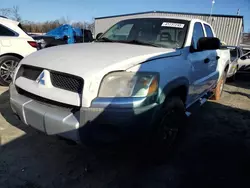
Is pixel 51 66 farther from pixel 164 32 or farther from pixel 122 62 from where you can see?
pixel 164 32

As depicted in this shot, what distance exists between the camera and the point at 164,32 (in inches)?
131

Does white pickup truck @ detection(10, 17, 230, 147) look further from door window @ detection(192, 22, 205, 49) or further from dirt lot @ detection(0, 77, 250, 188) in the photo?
door window @ detection(192, 22, 205, 49)

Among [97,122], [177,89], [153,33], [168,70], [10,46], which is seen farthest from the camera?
[10,46]

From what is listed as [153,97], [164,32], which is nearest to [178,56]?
[164,32]

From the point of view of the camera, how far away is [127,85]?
209 centimetres

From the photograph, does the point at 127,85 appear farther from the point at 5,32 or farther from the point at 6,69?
the point at 5,32

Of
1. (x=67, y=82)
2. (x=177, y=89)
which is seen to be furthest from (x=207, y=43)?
(x=67, y=82)

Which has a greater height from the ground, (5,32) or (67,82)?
(5,32)

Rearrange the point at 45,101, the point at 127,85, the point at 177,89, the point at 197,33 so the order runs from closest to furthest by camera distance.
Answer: the point at 127,85
the point at 45,101
the point at 177,89
the point at 197,33

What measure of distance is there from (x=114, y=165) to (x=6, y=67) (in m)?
4.28

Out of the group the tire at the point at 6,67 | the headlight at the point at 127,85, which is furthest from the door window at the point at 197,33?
the tire at the point at 6,67

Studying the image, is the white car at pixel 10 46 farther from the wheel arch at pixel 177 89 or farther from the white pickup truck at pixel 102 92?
the wheel arch at pixel 177 89

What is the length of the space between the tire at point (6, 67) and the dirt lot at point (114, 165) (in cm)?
225

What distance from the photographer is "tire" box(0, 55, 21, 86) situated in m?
5.46
